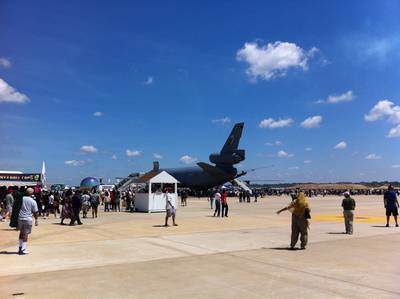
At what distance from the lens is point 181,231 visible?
16.5 meters

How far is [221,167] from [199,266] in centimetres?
5784

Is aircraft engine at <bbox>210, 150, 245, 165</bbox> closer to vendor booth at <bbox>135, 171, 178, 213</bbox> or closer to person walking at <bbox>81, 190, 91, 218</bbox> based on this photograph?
vendor booth at <bbox>135, 171, 178, 213</bbox>

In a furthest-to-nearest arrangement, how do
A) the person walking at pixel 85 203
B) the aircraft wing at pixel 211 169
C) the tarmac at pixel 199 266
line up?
the aircraft wing at pixel 211 169
the person walking at pixel 85 203
the tarmac at pixel 199 266

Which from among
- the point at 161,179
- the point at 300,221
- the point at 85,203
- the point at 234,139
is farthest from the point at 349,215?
the point at 234,139

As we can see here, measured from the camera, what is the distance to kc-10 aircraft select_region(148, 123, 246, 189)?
6606 cm

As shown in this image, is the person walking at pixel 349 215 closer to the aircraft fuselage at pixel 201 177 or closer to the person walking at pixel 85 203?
the person walking at pixel 85 203

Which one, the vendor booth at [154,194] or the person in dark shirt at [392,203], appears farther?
the vendor booth at [154,194]

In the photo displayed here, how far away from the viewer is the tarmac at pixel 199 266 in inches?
281

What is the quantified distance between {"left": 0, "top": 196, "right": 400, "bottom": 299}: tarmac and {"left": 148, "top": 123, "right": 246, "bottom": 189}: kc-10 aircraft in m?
50.7

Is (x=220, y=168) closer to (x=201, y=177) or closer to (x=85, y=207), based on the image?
(x=201, y=177)

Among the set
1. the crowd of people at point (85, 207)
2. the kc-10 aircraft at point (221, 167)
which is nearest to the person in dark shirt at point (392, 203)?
the crowd of people at point (85, 207)

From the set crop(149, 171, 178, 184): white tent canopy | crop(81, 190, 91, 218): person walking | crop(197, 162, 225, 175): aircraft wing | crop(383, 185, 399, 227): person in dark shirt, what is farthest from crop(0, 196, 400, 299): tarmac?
crop(197, 162, 225, 175): aircraft wing

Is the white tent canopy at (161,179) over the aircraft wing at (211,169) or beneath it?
beneath

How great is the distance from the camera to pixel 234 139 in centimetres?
6712
